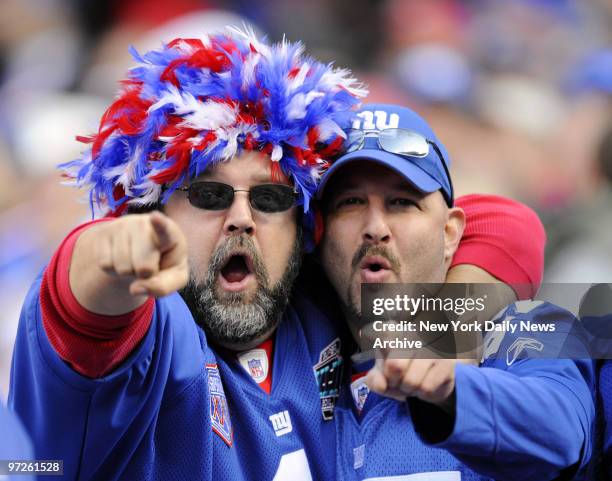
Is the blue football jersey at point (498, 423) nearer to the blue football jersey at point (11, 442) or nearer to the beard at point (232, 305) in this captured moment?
the beard at point (232, 305)

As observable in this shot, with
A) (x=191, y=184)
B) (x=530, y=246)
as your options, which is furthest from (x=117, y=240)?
(x=530, y=246)

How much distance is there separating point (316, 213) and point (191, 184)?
413 millimetres

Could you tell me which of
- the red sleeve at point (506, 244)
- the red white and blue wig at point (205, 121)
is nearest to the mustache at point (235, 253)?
the red white and blue wig at point (205, 121)

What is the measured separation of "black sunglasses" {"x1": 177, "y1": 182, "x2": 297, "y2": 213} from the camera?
2896 millimetres

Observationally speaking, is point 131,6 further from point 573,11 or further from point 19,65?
point 573,11

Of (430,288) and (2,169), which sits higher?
(2,169)

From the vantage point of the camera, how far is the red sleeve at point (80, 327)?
2.17 metres

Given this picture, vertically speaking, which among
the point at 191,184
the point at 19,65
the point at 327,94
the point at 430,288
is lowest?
the point at 430,288

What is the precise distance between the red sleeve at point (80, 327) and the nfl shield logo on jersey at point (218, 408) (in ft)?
1.55

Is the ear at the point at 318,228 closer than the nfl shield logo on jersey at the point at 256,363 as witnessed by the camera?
No

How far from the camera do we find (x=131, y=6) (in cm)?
578

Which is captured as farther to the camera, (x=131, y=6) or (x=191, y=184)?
(x=131, y=6)

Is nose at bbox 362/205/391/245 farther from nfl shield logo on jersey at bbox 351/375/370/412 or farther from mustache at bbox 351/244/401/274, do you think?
nfl shield logo on jersey at bbox 351/375/370/412

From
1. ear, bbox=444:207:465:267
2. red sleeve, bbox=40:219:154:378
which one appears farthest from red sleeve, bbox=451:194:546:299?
red sleeve, bbox=40:219:154:378
